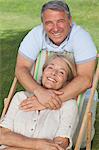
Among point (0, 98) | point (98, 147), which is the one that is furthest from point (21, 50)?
point (0, 98)

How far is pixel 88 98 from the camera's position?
4.45 metres

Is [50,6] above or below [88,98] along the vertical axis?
above

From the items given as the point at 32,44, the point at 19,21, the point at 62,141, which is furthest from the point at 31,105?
the point at 19,21

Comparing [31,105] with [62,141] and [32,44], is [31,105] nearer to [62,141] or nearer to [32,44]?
[62,141]

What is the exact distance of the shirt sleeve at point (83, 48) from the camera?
13.6 ft

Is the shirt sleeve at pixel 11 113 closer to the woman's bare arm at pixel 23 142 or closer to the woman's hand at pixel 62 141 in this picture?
the woman's bare arm at pixel 23 142

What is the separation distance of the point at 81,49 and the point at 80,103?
468mm

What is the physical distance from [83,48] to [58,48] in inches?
11.2

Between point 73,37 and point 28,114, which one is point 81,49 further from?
point 28,114

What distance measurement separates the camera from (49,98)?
13.2ft

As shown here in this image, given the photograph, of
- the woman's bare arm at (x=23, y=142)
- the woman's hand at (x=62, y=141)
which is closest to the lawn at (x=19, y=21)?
the woman's bare arm at (x=23, y=142)

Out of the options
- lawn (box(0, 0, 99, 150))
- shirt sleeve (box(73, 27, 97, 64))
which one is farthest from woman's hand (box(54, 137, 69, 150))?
lawn (box(0, 0, 99, 150))

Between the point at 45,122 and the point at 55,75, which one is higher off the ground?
the point at 55,75

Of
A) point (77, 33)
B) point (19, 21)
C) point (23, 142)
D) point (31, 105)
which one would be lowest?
point (23, 142)
